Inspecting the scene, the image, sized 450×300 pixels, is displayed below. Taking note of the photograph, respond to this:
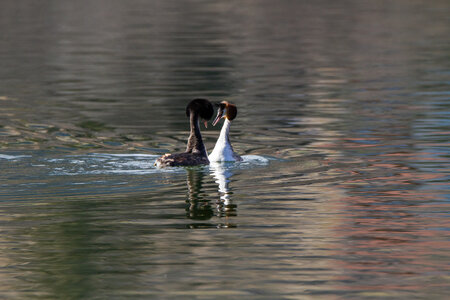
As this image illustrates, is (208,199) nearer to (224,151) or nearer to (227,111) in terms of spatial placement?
(224,151)

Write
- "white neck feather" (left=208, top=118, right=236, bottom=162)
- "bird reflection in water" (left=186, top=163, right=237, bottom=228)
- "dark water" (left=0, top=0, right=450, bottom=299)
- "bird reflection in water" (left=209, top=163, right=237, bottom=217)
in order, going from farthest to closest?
1. "white neck feather" (left=208, top=118, right=236, bottom=162)
2. "bird reflection in water" (left=209, top=163, right=237, bottom=217)
3. "bird reflection in water" (left=186, top=163, right=237, bottom=228)
4. "dark water" (left=0, top=0, right=450, bottom=299)

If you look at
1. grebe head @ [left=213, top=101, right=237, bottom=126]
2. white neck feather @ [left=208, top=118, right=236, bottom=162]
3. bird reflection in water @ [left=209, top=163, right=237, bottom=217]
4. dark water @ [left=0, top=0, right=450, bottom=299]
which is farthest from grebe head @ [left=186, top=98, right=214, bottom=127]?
dark water @ [left=0, top=0, right=450, bottom=299]

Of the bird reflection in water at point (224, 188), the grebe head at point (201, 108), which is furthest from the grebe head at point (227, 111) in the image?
the bird reflection in water at point (224, 188)

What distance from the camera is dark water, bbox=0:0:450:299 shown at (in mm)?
10227

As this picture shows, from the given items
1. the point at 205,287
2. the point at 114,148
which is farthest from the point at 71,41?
the point at 205,287

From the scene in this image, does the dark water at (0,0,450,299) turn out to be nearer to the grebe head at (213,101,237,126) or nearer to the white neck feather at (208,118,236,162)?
the white neck feather at (208,118,236,162)

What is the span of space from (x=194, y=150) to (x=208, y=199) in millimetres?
2585

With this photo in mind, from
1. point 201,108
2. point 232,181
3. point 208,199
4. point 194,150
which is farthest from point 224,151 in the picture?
point 208,199

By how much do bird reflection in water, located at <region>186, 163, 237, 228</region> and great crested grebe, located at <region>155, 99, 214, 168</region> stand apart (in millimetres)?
143

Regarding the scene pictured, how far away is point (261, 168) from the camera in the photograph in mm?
16250

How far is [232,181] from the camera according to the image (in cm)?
1525

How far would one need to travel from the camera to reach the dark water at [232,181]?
10227 mm

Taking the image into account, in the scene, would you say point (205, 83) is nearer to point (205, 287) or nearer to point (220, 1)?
point (205, 287)

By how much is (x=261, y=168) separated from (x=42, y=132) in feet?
17.6
